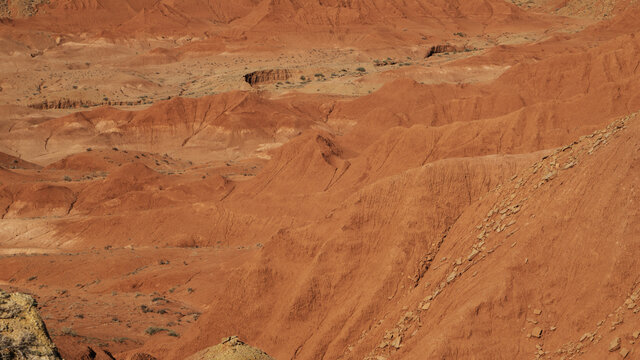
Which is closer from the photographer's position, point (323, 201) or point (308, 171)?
point (323, 201)

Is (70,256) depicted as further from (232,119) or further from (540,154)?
(232,119)

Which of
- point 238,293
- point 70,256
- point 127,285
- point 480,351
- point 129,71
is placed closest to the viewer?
point 480,351

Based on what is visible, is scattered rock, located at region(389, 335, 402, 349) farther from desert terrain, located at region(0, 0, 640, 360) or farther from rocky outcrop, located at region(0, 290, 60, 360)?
rocky outcrop, located at region(0, 290, 60, 360)

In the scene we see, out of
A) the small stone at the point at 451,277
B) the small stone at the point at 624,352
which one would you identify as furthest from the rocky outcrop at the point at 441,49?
the small stone at the point at 624,352

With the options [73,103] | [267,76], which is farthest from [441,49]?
[73,103]

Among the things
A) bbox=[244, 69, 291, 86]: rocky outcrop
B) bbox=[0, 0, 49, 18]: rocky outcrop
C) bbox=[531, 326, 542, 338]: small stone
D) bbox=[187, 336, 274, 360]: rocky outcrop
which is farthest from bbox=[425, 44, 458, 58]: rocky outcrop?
bbox=[187, 336, 274, 360]: rocky outcrop

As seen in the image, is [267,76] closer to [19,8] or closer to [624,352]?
[19,8]

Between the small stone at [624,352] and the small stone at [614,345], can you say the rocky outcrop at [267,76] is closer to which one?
the small stone at [614,345]

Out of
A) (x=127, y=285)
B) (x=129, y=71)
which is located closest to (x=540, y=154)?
(x=127, y=285)
